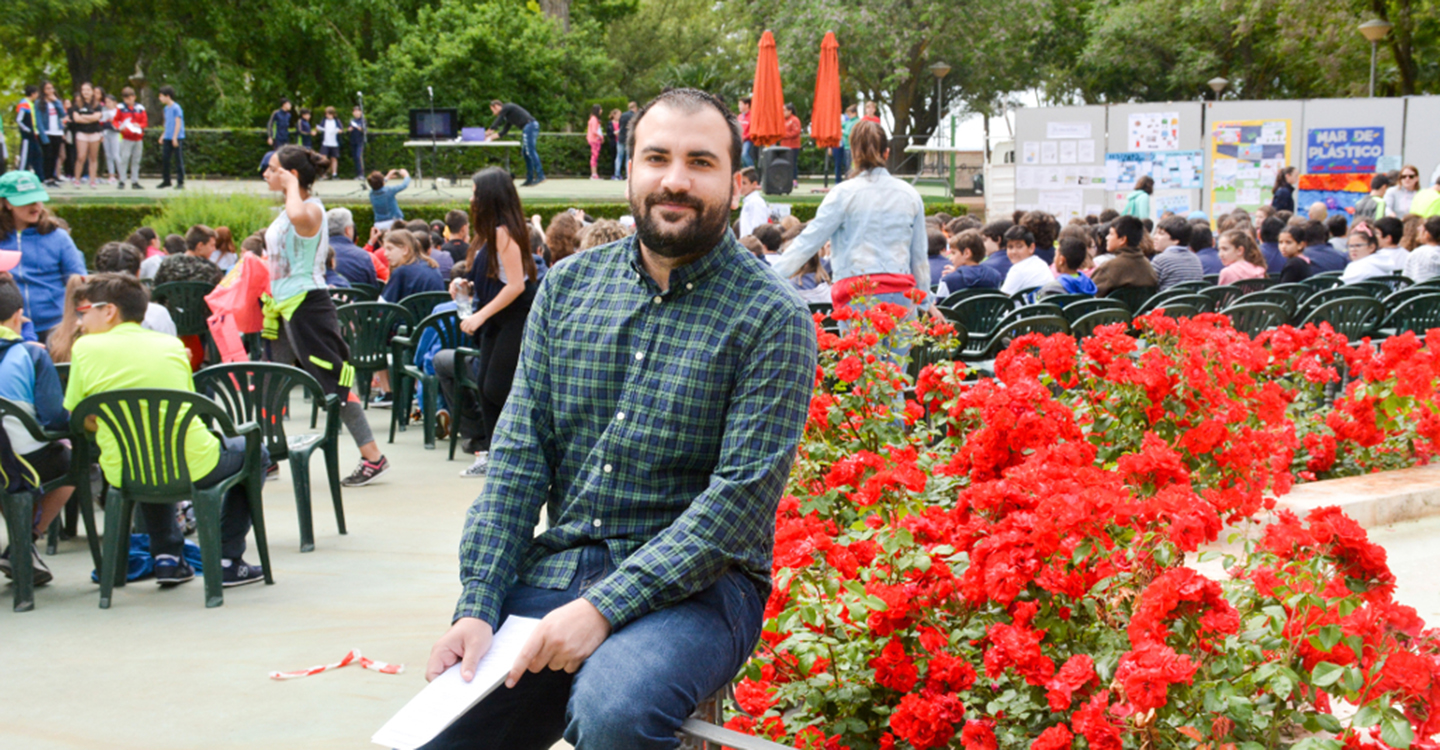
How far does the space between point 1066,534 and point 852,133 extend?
13.3ft

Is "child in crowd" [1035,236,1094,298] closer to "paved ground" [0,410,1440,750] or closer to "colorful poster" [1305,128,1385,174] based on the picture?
"paved ground" [0,410,1440,750]

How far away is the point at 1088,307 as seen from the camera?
716 cm

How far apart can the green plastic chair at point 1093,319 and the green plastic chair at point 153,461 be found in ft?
13.8

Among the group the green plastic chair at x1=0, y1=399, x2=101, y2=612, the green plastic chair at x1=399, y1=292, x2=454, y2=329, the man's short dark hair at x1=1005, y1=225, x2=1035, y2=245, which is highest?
the man's short dark hair at x1=1005, y1=225, x2=1035, y2=245

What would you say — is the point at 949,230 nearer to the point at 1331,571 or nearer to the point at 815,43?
the point at 1331,571

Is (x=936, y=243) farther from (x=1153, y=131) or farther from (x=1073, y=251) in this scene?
(x=1153, y=131)

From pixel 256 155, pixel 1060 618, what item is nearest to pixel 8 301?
pixel 1060 618

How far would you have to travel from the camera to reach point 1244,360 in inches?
165

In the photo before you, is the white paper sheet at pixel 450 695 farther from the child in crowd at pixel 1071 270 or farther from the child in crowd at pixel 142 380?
the child in crowd at pixel 1071 270

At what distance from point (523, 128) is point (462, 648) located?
22.5 meters

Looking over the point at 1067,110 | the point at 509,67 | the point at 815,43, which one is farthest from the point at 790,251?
the point at 815,43

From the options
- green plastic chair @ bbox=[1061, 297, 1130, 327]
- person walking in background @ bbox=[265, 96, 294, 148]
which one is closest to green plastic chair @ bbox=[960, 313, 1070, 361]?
green plastic chair @ bbox=[1061, 297, 1130, 327]

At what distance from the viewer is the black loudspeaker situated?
20.1 m

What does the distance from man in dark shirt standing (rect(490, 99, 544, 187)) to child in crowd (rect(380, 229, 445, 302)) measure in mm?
13739
